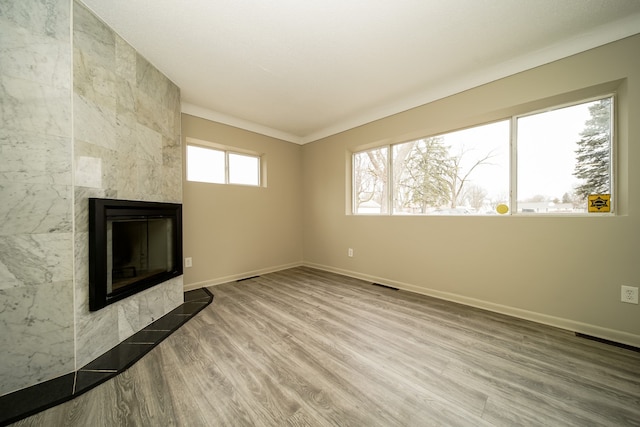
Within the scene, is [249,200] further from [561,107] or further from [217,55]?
[561,107]

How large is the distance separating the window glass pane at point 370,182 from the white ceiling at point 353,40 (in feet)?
3.04

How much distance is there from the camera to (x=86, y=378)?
1403mm

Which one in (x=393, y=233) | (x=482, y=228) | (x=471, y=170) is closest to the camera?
(x=482, y=228)

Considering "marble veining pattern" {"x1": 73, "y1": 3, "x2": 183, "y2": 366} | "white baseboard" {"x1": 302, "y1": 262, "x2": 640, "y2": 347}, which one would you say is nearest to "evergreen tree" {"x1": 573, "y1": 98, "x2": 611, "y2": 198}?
"white baseboard" {"x1": 302, "y1": 262, "x2": 640, "y2": 347}

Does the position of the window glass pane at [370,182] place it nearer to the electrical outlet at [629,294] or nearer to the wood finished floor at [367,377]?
the wood finished floor at [367,377]

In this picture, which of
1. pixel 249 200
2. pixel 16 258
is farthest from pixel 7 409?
pixel 249 200

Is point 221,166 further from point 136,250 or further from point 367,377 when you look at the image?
point 367,377

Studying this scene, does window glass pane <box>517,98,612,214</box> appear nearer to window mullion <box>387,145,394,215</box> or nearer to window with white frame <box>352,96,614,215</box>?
window with white frame <box>352,96,614,215</box>

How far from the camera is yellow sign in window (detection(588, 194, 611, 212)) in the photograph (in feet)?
6.21

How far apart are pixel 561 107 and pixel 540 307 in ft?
6.26

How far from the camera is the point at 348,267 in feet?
12.2

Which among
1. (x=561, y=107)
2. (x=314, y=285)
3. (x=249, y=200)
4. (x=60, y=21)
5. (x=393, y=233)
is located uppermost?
(x=60, y=21)

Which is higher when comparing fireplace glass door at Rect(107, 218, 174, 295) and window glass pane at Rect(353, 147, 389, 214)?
window glass pane at Rect(353, 147, 389, 214)

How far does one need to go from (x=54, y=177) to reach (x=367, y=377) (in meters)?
2.37
